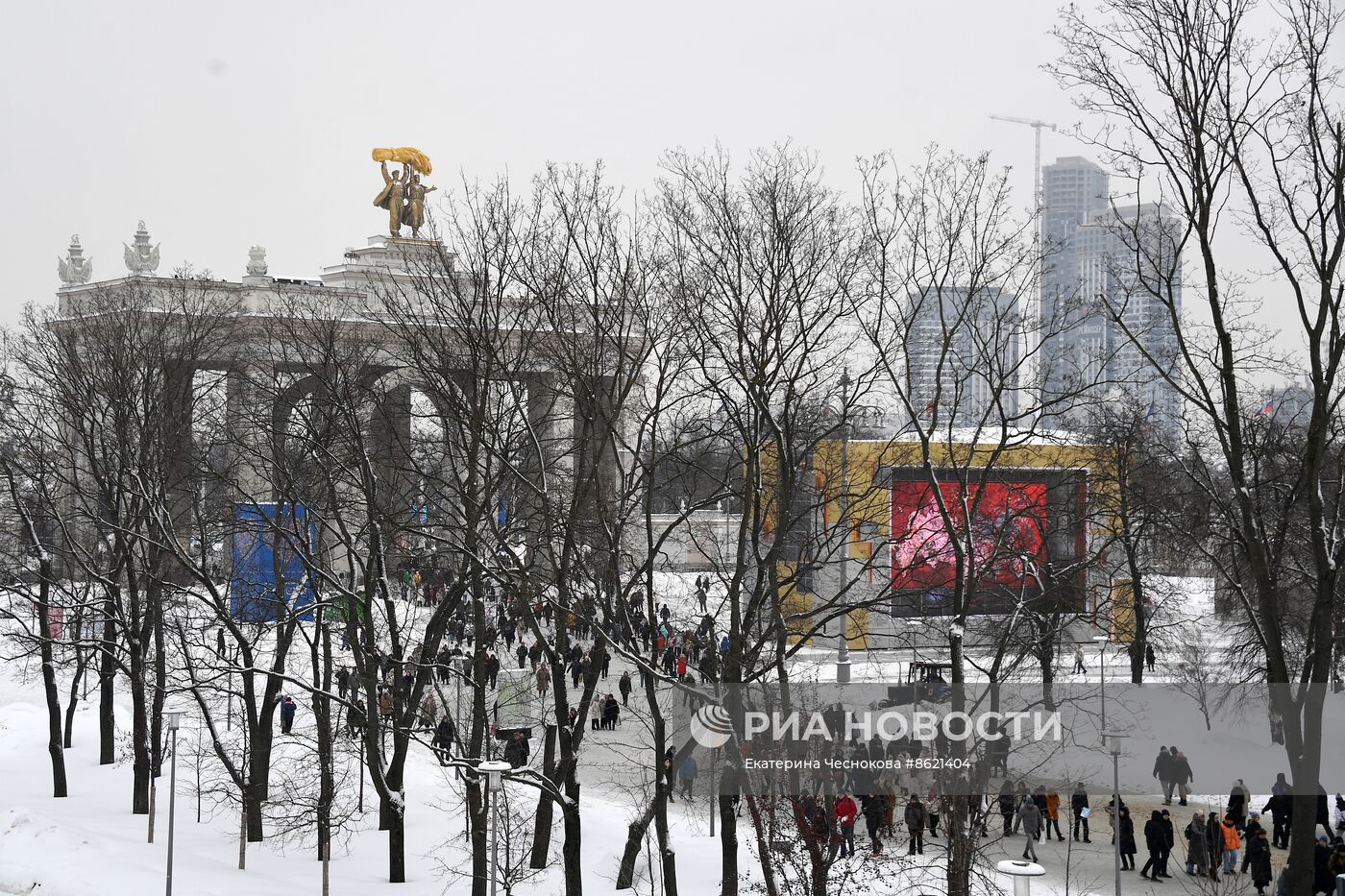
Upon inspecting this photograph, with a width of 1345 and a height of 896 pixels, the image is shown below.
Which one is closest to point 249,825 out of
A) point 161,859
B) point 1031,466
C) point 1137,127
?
point 161,859

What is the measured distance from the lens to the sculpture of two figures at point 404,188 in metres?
54.7

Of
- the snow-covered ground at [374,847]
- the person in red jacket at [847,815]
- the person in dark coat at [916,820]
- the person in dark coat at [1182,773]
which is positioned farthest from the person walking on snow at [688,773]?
the person in dark coat at [1182,773]

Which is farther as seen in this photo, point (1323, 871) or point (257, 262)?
point (257, 262)

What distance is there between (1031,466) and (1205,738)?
8369mm

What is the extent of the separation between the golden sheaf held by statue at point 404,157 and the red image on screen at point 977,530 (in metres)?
29.5

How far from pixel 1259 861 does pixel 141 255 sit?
4967cm

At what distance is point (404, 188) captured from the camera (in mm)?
55500

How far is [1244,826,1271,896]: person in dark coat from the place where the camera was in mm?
16828

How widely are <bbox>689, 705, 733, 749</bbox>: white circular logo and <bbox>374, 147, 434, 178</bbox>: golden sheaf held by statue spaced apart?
1613 inches

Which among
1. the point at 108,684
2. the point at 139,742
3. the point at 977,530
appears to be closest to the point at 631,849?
the point at 139,742

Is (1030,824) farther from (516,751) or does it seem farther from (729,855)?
(516,751)

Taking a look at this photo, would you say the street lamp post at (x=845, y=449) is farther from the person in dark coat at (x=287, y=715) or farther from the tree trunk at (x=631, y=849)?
the person in dark coat at (x=287, y=715)

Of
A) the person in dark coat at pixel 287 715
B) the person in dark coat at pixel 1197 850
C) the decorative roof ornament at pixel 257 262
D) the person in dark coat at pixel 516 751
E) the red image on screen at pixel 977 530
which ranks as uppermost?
the decorative roof ornament at pixel 257 262

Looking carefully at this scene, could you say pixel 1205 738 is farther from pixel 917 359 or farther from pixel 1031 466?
pixel 917 359
